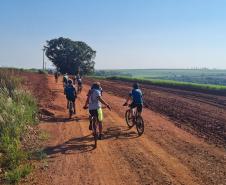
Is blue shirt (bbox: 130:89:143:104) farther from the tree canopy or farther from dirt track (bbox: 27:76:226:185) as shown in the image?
the tree canopy

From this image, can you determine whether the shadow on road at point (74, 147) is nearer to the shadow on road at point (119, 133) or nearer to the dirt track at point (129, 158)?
the dirt track at point (129, 158)

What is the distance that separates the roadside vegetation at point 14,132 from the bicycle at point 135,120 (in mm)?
3926

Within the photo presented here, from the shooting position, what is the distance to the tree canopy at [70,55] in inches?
4144

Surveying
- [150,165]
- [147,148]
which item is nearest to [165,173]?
[150,165]

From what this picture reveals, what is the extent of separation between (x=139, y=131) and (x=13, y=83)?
30.6 feet

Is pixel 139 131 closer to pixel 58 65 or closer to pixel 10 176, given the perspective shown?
pixel 10 176

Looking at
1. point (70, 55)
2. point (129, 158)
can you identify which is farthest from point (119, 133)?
point (70, 55)

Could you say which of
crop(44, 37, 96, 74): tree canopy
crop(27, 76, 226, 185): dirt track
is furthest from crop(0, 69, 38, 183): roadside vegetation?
crop(44, 37, 96, 74): tree canopy

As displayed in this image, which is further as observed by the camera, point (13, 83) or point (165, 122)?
Result: point (13, 83)

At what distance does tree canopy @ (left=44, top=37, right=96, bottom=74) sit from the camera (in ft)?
345

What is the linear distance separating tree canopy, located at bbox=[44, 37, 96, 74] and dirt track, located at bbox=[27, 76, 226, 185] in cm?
8819

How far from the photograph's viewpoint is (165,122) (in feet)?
64.3

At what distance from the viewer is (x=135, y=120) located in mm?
16672

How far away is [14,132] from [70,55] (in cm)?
9465
